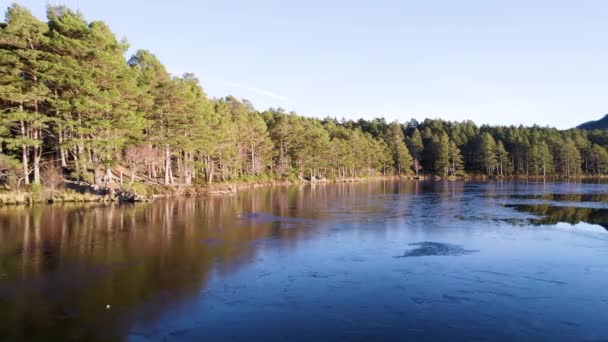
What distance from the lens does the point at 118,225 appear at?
22828 mm

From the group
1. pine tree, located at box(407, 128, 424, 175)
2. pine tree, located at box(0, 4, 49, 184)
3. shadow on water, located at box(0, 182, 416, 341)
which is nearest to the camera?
shadow on water, located at box(0, 182, 416, 341)

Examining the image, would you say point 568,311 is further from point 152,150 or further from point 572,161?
point 572,161

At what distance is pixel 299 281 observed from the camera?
12734mm

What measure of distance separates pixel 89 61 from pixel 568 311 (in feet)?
118

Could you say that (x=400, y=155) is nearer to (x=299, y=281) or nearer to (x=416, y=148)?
(x=416, y=148)

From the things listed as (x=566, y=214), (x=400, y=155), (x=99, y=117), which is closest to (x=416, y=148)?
(x=400, y=155)

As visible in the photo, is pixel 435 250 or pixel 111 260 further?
pixel 435 250

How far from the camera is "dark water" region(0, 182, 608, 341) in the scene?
9086 millimetres

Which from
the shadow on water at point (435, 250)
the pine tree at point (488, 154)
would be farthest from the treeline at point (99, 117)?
the pine tree at point (488, 154)

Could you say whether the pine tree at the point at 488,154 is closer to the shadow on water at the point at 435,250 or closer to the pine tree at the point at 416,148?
the pine tree at the point at 416,148

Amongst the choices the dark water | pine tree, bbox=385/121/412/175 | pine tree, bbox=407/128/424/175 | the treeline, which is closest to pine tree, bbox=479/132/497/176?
pine tree, bbox=407/128/424/175

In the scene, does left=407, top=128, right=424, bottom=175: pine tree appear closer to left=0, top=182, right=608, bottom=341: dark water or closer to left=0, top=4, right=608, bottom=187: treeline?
left=0, top=4, right=608, bottom=187: treeline

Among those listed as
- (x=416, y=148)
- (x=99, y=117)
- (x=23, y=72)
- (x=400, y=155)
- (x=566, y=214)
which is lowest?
(x=566, y=214)

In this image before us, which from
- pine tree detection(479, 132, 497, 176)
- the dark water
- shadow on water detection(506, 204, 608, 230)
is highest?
pine tree detection(479, 132, 497, 176)
